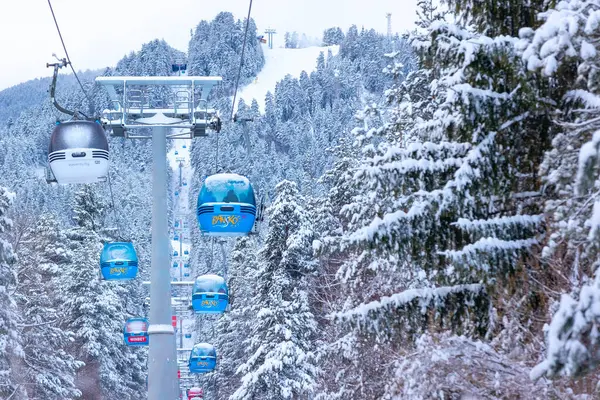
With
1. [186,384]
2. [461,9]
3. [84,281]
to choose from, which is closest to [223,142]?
[186,384]

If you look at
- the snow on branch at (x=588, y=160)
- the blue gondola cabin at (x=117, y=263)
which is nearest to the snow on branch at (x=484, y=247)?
the snow on branch at (x=588, y=160)

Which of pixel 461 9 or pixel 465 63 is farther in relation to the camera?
pixel 461 9

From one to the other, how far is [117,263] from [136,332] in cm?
880

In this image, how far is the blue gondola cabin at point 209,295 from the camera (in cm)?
3111

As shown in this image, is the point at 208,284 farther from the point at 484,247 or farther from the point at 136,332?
the point at 484,247

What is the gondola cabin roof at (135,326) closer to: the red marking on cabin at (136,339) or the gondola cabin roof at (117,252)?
the red marking on cabin at (136,339)

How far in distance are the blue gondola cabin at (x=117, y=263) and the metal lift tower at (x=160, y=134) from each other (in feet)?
21.9

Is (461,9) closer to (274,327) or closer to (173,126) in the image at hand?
(173,126)

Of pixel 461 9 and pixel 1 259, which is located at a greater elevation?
pixel 461 9

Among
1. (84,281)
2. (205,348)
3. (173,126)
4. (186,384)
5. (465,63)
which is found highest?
(465,63)

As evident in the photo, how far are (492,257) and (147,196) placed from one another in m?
175

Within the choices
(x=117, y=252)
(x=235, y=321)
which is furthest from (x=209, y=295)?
(x=235, y=321)

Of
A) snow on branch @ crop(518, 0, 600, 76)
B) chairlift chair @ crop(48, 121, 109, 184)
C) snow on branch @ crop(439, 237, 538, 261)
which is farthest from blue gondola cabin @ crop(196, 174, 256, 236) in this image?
snow on branch @ crop(518, 0, 600, 76)

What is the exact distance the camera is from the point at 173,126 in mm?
20344
